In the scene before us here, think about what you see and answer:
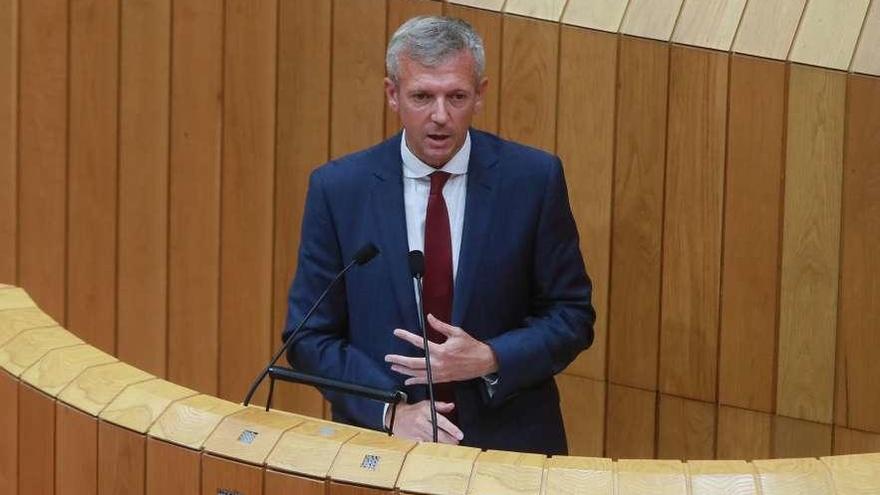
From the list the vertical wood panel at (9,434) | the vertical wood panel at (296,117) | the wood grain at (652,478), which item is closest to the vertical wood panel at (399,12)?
the vertical wood panel at (296,117)

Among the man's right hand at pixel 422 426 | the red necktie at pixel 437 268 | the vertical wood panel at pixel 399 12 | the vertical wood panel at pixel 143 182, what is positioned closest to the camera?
the man's right hand at pixel 422 426

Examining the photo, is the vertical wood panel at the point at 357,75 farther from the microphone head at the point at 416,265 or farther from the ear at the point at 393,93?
the microphone head at the point at 416,265

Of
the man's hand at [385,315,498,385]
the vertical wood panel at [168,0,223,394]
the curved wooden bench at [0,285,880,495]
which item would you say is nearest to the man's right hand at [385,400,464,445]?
the man's hand at [385,315,498,385]

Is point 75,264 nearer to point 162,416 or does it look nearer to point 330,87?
point 330,87

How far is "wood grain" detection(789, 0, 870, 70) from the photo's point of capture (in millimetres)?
2963

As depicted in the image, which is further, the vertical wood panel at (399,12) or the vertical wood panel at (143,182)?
the vertical wood panel at (143,182)

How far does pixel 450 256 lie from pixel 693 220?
0.75 meters

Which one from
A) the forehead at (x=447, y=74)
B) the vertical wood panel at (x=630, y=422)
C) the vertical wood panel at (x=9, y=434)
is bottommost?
the vertical wood panel at (x=630, y=422)

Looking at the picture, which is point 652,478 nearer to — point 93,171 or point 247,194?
point 247,194

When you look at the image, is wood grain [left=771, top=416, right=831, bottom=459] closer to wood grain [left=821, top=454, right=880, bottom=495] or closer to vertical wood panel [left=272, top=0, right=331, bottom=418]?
vertical wood panel [left=272, top=0, right=331, bottom=418]

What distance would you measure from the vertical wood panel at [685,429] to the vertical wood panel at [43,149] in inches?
53.3

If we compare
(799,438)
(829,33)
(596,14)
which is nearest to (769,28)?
(829,33)

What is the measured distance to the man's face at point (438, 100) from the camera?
96.7 inches

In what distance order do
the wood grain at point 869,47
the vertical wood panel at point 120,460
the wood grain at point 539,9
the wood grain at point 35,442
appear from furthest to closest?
the wood grain at point 539,9, the wood grain at point 869,47, the wood grain at point 35,442, the vertical wood panel at point 120,460
